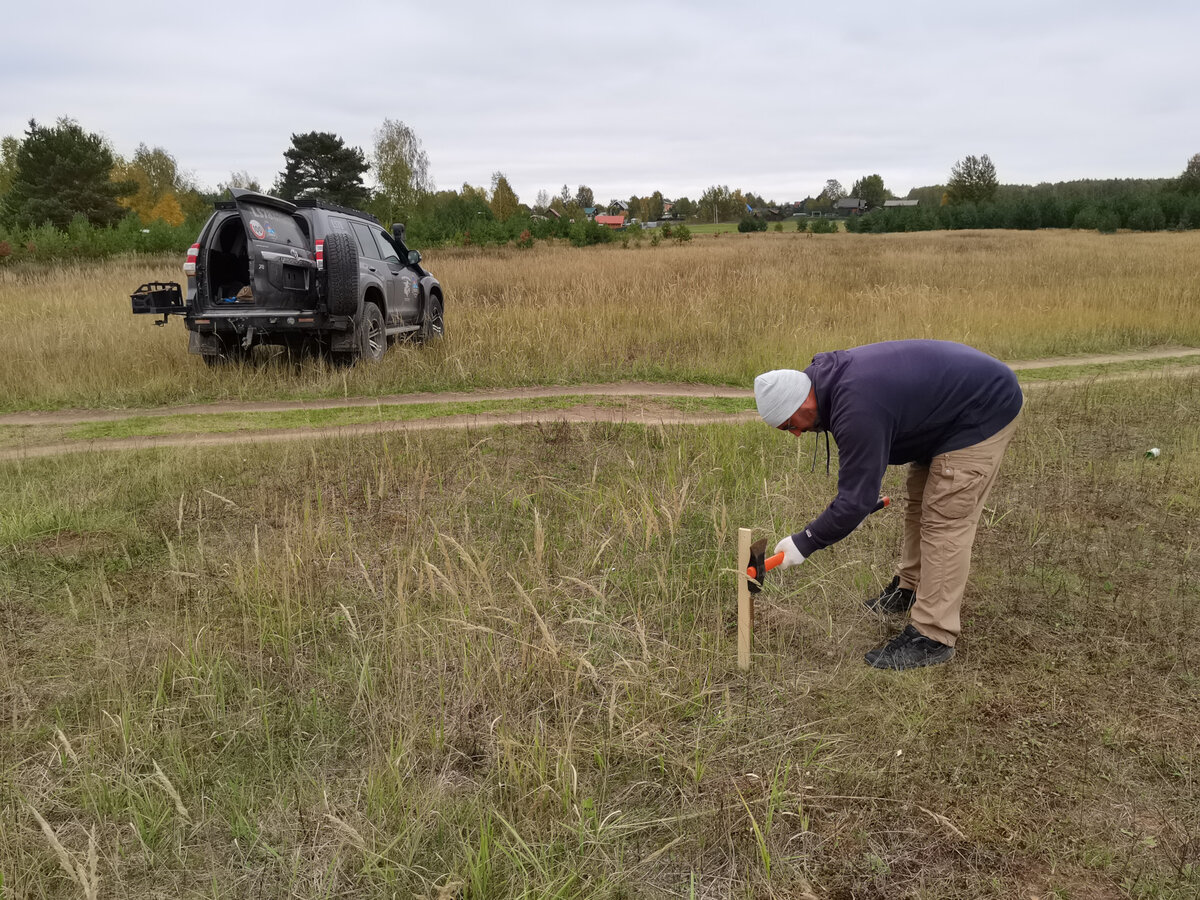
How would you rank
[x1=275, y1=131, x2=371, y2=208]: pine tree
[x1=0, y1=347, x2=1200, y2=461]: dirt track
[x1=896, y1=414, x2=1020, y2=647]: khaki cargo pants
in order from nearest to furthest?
[x1=896, y1=414, x2=1020, y2=647]: khaki cargo pants, [x1=0, y1=347, x2=1200, y2=461]: dirt track, [x1=275, y1=131, x2=371, y2=208]: pine tree

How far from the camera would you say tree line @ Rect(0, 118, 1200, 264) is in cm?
2731

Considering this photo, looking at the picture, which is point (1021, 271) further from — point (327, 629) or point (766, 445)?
point (327, 629)

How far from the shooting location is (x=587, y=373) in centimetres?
1002

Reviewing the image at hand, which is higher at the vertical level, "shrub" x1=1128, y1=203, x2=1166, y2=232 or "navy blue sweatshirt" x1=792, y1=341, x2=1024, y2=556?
"shrub" x1=1128, y1=203, x2=1166, y2=232

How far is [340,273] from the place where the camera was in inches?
351

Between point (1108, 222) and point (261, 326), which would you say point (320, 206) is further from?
point (1108, 222)

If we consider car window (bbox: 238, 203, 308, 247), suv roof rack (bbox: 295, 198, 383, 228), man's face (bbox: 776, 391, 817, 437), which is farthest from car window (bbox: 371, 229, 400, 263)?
man's face (bbox: 776, 391, 817, 437)

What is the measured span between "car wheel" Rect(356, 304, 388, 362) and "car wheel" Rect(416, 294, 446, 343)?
1081mm

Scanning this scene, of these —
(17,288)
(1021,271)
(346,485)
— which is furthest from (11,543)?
(1021,271)

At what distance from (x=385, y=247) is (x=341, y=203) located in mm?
33915

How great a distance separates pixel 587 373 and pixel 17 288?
42.9 feet

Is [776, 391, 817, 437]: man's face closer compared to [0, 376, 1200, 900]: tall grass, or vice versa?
[0, 376, 1200, 900]: tall grass

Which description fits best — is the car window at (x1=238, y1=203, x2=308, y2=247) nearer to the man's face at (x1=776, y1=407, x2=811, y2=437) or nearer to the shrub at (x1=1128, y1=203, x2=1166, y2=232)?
the man's face at (x1=776, y1=407, x2=811, y2=437)

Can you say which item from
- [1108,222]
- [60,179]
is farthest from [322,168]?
[1108,222]
